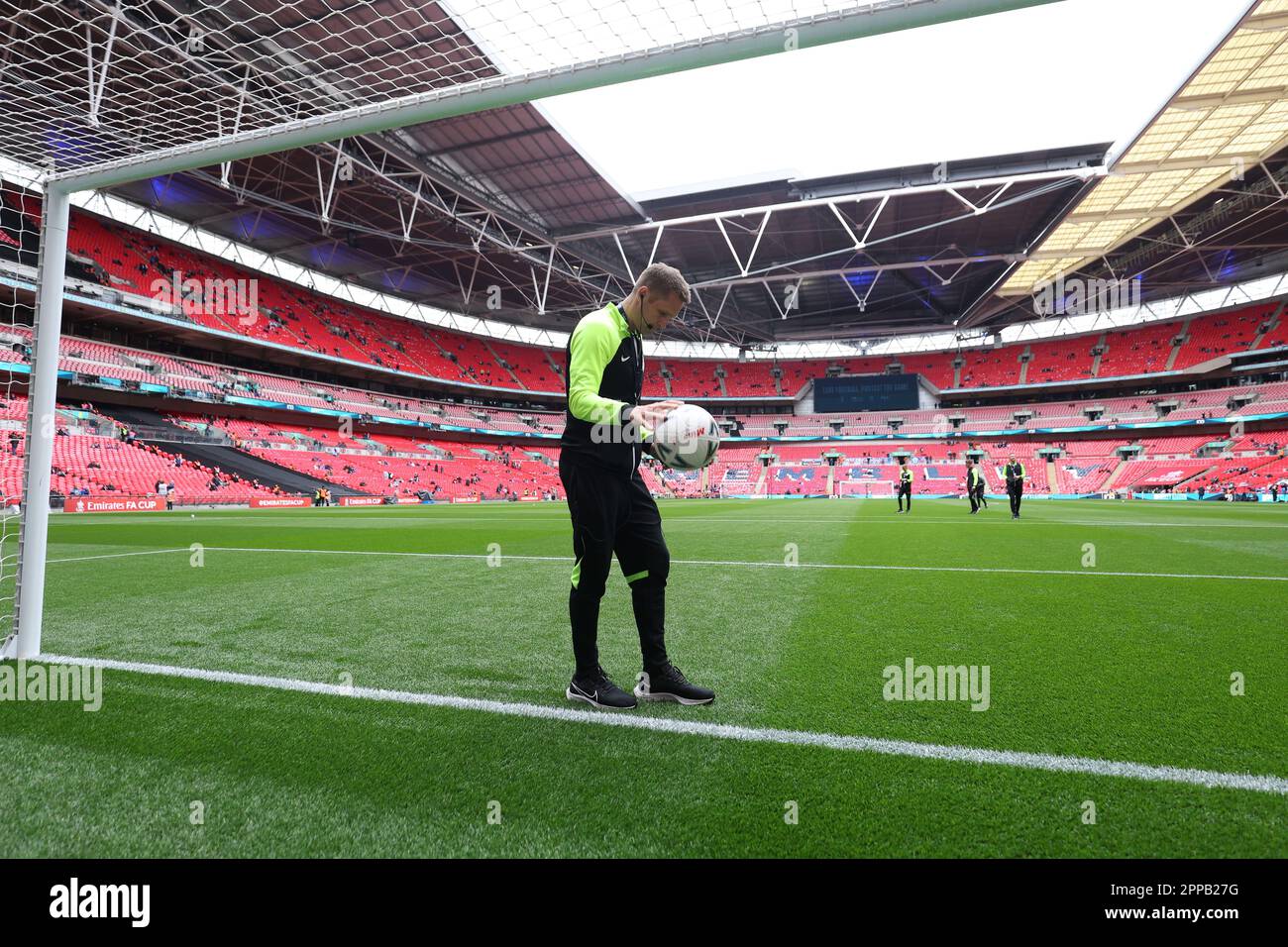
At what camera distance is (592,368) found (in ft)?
8.64

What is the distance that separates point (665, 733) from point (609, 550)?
31.5 inches

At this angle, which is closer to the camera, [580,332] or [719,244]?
[580,332]

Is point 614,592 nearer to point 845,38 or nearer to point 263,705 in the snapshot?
point 263,705

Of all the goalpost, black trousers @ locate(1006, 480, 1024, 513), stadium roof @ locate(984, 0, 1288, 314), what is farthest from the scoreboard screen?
the goalpost

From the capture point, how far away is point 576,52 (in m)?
3.53

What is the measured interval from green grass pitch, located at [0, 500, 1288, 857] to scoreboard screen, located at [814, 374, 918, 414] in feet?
186

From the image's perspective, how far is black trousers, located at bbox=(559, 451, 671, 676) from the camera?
2.71m

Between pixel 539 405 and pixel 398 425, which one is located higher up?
pixel 539 405

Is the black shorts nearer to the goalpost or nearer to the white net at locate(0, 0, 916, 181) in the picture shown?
the goalpost

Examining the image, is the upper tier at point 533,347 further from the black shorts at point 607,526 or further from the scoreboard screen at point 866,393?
the black shorts at point 607,526

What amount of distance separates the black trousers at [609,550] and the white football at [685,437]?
0.66ft

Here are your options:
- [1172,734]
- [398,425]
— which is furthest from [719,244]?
[1172,734]
